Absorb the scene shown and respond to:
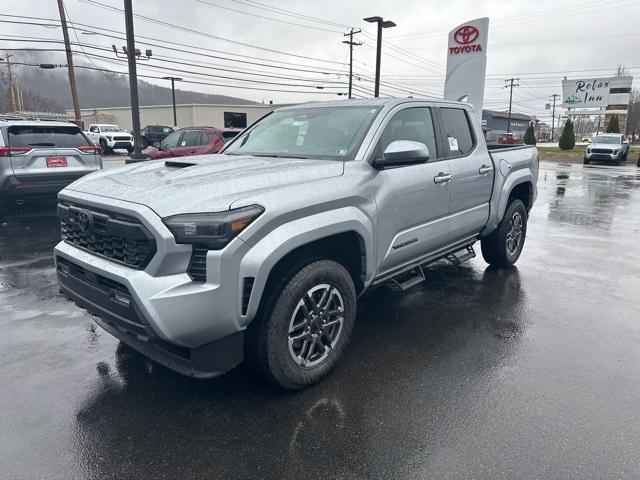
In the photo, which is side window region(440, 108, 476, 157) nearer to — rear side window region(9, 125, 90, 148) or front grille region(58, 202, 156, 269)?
front grille region(58, 202, 156, 269)

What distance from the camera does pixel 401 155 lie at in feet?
11.1

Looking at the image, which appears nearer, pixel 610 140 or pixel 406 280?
pixel 406 280

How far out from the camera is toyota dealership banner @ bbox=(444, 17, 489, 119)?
15000 millimetres

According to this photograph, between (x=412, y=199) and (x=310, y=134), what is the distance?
3.31 ft

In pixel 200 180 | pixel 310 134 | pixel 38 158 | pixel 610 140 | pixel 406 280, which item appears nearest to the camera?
pixel 200 180

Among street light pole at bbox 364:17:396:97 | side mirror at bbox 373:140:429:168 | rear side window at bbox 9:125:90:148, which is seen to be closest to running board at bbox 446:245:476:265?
side mirror at bbox 373:140:429:168

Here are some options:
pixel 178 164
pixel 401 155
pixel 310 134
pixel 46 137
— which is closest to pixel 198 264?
pixel 178 164

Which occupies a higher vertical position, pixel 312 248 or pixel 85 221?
pixel 85 221

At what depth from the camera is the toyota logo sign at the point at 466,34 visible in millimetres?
15102

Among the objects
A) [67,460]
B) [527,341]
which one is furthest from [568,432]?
[67,460]

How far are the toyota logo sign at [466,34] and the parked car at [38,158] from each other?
1213cm

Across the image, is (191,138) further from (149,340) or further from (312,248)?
(149,340)

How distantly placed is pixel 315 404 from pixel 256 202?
1336 millimetres

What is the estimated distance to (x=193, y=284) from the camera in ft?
8.26
